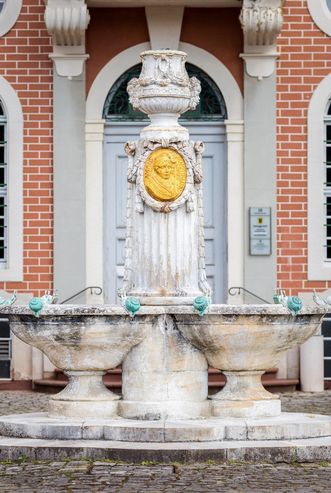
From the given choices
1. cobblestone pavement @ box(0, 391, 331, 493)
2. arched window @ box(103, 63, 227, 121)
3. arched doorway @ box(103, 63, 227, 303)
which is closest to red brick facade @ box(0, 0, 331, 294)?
arched window @ box(103, 63, 227, 121)

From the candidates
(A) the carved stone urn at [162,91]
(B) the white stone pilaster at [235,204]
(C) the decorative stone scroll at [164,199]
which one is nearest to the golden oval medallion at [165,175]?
(C) the decorative stone scroll at [164,199]

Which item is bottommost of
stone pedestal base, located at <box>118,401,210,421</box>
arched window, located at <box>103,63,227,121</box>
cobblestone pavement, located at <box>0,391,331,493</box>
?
cobblestone pavement, located at <box>0,391,331,493</box>

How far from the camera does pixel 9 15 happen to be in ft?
63.4

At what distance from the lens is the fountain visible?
1312 centimetres

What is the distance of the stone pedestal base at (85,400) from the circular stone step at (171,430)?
192 mm

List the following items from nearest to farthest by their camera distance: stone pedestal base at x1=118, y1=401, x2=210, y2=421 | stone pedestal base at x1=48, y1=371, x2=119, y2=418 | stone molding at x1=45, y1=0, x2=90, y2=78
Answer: stone pedestal base at x1=118, y1=401, x2=210, y2=421 → stone pedestal base at x1=48, y1=371, x2=119, y2=418 → stone molding at x1=45, y1=0, x2=90, y2=78

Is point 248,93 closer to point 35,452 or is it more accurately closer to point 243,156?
point 243,156

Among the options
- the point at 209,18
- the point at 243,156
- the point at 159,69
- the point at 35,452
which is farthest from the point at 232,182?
the point at 35,452

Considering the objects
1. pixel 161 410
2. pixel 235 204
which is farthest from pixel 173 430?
pixel 235 204

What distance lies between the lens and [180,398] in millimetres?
13508

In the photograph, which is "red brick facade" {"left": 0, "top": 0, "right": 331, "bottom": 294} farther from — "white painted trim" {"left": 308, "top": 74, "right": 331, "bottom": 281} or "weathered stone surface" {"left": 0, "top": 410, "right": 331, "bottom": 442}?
"weathered stone surface" {"left": 0, "top": 410, "right": 331, "bottom": 442}

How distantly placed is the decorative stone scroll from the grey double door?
17.3 feet

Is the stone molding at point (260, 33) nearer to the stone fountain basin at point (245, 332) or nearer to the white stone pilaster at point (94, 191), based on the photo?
the white stone pilaster at point (94, 191)

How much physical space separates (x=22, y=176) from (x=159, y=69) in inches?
213
